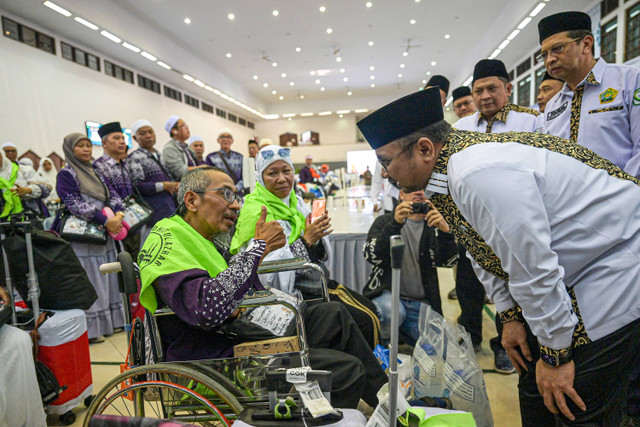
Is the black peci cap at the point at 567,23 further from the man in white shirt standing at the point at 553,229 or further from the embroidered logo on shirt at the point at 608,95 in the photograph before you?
the man in white shirt standing at the point at 553,229

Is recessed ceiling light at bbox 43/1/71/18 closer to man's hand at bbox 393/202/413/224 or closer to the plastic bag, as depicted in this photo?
man's hand at bbox 393/202/413/224

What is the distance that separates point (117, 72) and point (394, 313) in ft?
40.6

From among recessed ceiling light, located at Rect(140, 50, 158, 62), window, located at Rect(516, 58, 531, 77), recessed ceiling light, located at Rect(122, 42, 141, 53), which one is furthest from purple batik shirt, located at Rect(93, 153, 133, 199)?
window, located at Rect(516, 58, 531, 77)

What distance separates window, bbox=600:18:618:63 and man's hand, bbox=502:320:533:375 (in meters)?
9.68

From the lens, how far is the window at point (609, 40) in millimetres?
8020

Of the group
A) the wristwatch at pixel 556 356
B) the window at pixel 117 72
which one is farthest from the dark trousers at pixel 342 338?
the window at pixel 117 72

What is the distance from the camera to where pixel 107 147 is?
343 centimetres

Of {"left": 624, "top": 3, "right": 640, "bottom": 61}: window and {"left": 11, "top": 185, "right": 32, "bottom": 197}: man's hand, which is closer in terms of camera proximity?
{"left": 11, "top": 185, "right": 32, "bottom": 197}: man's hand

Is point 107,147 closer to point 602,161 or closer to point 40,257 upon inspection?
point 40,257

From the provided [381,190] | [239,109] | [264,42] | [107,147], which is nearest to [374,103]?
[239,109]

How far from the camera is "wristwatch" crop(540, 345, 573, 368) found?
954 millimetres

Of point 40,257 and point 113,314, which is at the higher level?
point 40,257

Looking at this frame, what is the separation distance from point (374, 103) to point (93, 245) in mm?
22003

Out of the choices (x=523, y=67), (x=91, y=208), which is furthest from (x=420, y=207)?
(x=523, y=67)
